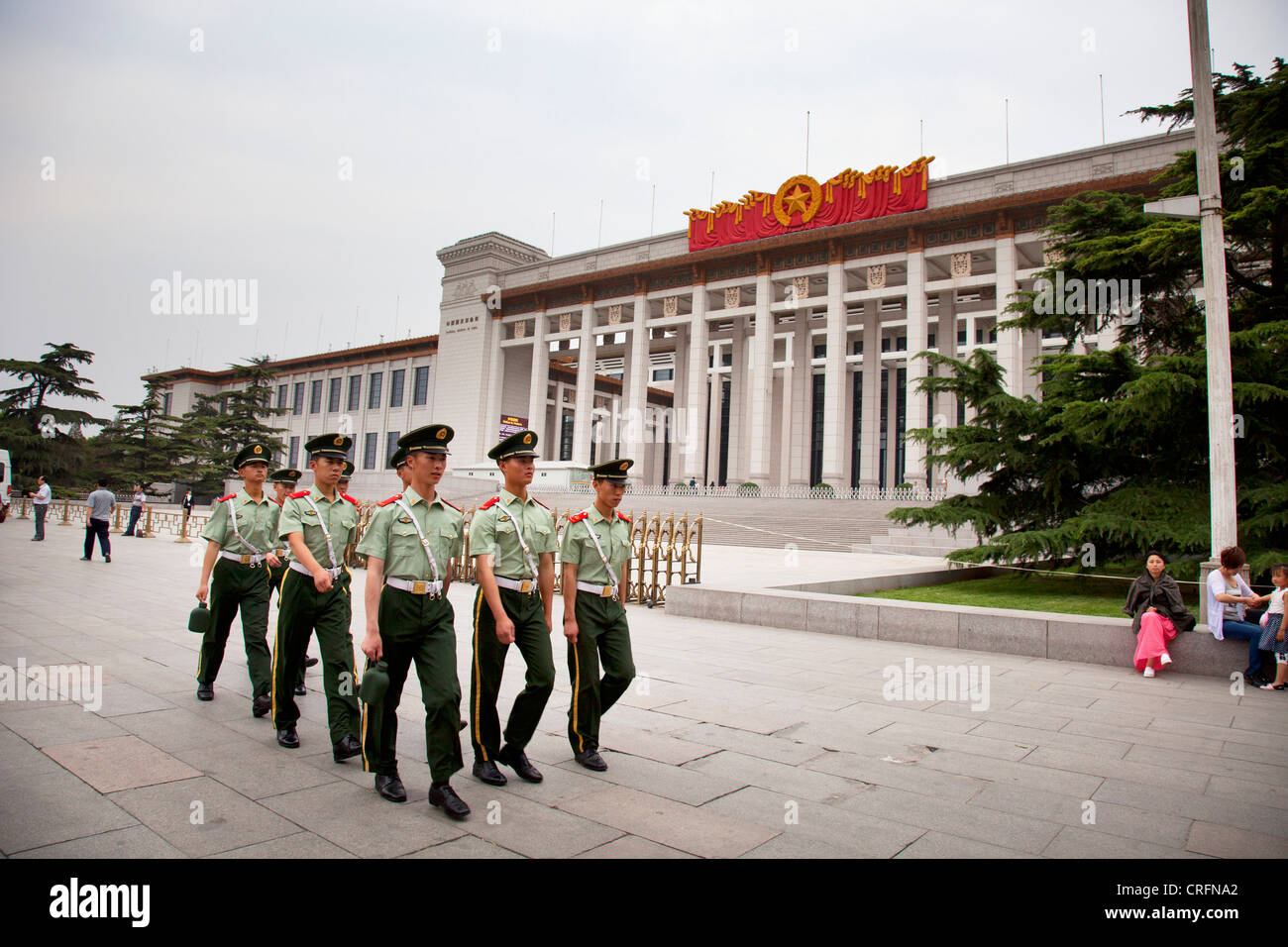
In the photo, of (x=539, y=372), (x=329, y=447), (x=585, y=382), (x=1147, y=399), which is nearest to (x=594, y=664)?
(x=329, y=447)

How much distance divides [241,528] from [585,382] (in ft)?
133

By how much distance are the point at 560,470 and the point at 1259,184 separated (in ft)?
109

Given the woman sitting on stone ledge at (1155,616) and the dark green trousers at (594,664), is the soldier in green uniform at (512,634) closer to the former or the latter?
the dark green trousers at (594,664)

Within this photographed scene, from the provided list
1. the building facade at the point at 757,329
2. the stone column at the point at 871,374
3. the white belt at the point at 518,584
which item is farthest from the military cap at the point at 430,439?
the stone column at the point at 871,374

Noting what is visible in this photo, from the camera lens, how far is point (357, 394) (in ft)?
199

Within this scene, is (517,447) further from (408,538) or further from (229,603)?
(229,603)

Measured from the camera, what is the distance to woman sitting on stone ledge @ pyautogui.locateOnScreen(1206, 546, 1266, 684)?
7.13 m

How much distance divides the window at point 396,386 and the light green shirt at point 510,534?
5658cm

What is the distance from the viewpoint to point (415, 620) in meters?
3.76

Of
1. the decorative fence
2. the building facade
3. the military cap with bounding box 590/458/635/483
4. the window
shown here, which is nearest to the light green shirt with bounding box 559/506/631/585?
the military cap with bounding box 590/458/635/483

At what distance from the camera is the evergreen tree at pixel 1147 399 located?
10438 mm

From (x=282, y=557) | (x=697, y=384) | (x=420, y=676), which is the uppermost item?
(x=697, y=384)
